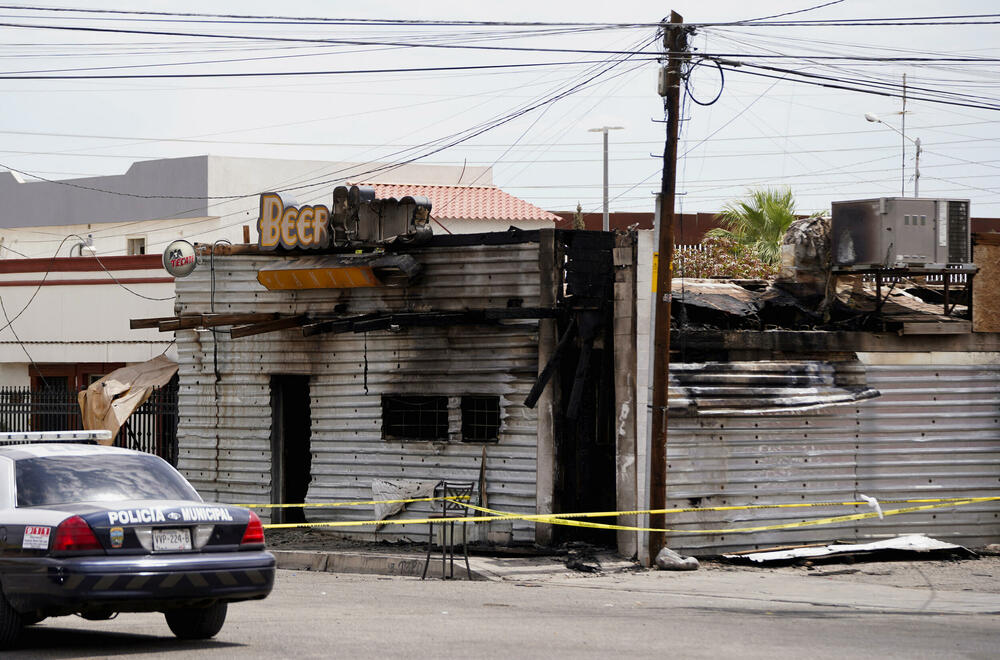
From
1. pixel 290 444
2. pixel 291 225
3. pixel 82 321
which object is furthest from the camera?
pixel 82 321

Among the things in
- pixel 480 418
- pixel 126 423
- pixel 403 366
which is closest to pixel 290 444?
pixel 403 366

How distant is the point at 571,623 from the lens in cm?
1017

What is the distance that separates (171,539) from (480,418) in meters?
8.94

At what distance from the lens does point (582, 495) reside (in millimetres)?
16531

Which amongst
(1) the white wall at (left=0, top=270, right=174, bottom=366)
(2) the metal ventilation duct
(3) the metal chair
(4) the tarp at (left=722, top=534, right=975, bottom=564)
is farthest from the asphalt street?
(1) the white wall at (left=0, top=270, right=174, bottom=366)

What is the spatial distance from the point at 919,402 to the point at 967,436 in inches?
35.8

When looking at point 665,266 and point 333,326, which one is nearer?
point 665,266

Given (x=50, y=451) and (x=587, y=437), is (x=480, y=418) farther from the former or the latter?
(x=50, y=451)

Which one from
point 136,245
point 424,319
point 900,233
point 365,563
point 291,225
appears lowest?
point 365,563

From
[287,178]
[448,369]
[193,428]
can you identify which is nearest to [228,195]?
[287,178]

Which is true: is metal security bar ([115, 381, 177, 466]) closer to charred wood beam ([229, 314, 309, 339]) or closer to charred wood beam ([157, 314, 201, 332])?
charred wood beam ([157, 314, 201, 332])

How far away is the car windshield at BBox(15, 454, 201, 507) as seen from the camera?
861 centimetres

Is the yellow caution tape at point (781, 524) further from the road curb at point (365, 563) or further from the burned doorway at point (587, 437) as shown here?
the road curb at point (365, 563)

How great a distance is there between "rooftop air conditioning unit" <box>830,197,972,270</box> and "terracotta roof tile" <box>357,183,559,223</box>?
24.5 metres
